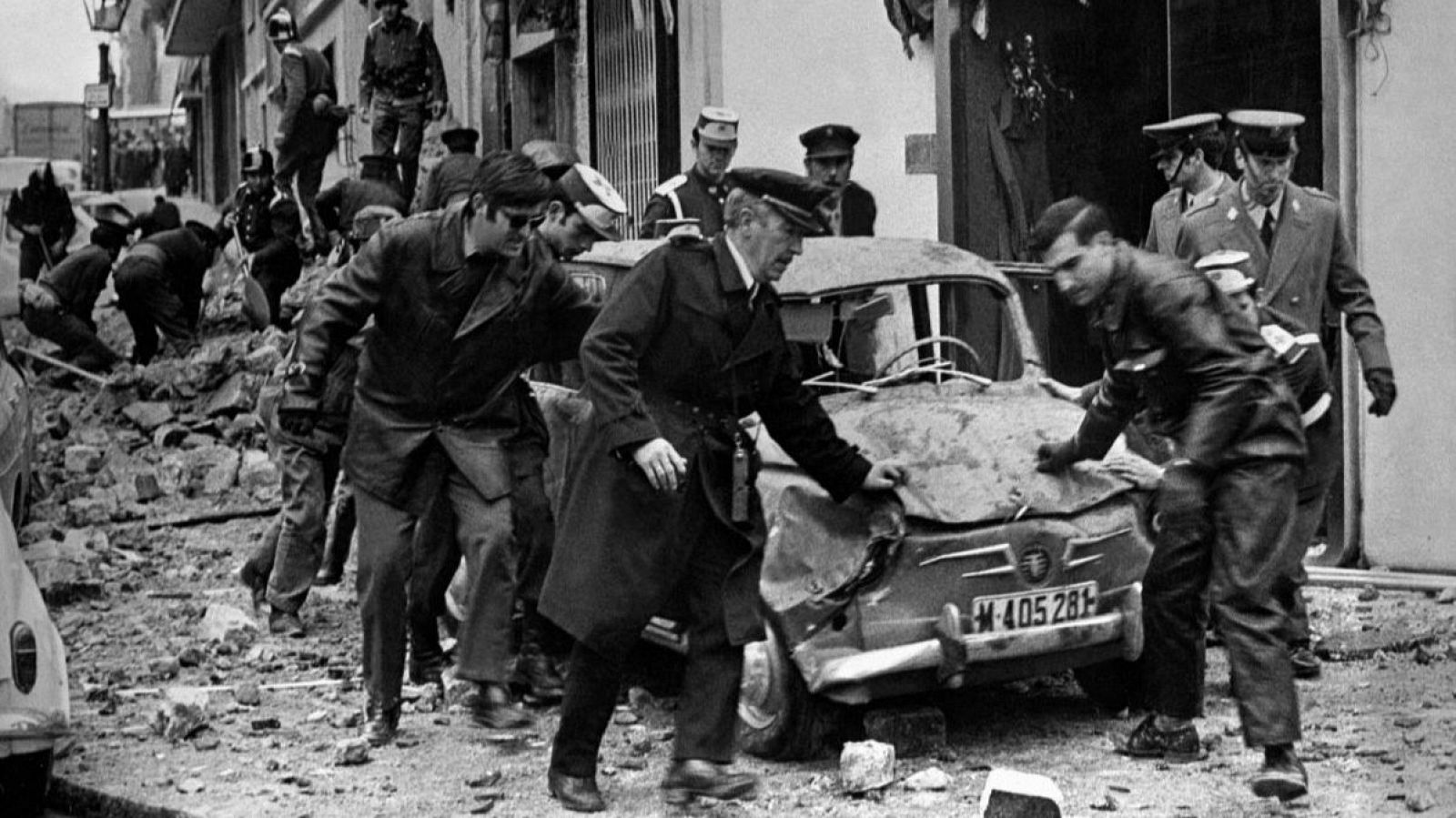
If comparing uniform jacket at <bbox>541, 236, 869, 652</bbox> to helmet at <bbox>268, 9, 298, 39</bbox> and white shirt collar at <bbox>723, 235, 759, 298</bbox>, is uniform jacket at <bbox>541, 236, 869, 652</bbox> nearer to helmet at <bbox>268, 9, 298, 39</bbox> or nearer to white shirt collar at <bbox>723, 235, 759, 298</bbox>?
white shirt collar at <bbox>723, 235, 759, 298</bbox>

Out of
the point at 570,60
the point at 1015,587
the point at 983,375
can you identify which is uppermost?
the point at 570,60

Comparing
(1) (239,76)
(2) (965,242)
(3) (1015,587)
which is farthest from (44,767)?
(1) (239,76)

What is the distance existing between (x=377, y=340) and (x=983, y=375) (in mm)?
2104

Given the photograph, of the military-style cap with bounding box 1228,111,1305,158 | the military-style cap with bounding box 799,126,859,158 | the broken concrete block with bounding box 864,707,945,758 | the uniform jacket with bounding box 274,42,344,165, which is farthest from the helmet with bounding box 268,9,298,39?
the broken concrete block with bounding box 864,707,945,758

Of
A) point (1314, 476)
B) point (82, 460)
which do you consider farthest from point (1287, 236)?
point (82, 460)

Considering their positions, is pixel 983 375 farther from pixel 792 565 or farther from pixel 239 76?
pixel 239 76

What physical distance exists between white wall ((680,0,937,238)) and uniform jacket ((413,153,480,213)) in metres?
5.38

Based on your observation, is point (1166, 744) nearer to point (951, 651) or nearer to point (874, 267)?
point (951, 651)

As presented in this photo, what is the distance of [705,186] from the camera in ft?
34.3

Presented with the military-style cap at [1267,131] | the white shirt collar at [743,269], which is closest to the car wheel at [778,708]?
the white shirt collar at [743,269]

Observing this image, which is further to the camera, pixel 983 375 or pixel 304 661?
pixel 304 661

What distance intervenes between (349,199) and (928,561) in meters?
11.1

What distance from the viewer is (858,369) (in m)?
7.59

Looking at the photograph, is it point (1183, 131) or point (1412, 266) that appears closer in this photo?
point (1183, 131)
